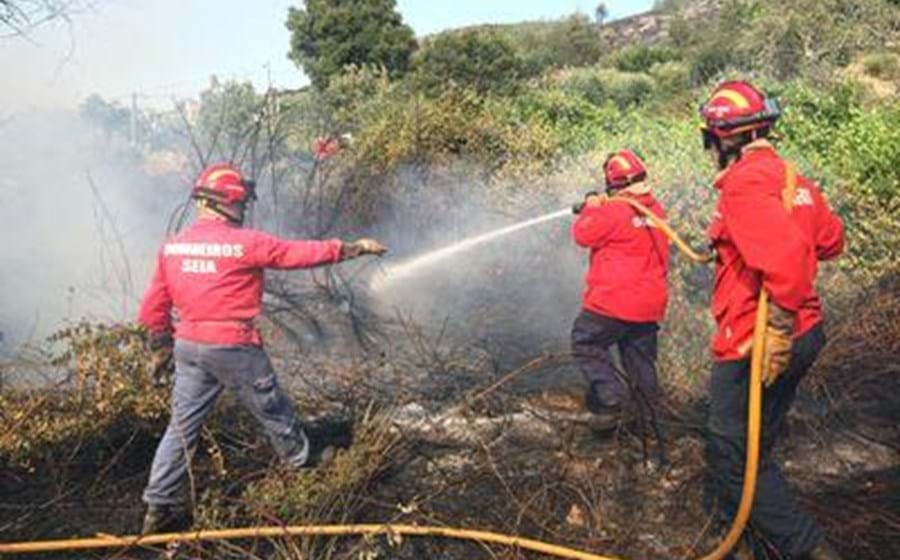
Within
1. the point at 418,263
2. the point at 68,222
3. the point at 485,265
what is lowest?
the point at 485,265

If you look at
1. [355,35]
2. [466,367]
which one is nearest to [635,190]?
[466,367]

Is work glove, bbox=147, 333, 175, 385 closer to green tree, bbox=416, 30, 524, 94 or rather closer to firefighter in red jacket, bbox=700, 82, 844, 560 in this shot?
firefighter in red jacket, bbox=700, 82, 844, 560

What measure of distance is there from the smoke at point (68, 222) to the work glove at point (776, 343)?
5944 millimetres

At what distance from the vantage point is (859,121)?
31.3ft

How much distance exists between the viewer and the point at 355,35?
28922mm

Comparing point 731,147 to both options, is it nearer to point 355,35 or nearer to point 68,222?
point 68,222

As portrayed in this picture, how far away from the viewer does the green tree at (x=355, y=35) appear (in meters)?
28.6

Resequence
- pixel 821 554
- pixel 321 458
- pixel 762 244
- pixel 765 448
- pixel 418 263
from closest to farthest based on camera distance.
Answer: pixel 762 244 → pixel 821 554 → pixel 765 448 → pixel 321 458 → pixel 418 263

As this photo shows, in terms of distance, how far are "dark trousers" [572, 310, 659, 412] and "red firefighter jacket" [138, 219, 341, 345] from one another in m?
1.79

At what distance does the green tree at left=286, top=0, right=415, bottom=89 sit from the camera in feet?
93.7

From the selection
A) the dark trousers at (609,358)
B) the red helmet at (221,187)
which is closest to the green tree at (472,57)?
the dark trousers at (609,358)

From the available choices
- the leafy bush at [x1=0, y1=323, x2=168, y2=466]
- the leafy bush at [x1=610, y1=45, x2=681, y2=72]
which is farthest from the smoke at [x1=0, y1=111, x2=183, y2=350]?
the leafy bush at [x1=610, y1=45, x2=681, y2=72]

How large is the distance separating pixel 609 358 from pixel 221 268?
247 centimetres

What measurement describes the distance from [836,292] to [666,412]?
2.83 metres
